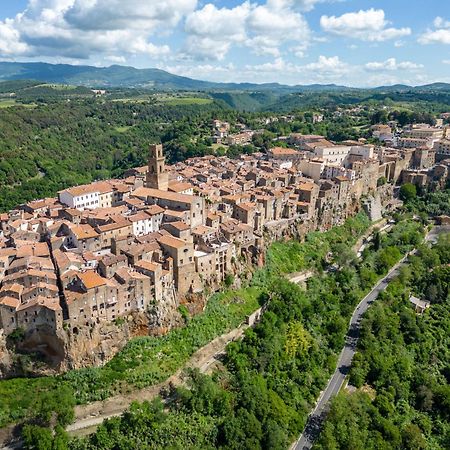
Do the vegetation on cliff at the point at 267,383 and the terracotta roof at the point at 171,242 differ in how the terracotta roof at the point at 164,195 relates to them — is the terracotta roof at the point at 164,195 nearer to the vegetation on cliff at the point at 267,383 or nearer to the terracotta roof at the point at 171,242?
the terracotta roof at the point at 171,242

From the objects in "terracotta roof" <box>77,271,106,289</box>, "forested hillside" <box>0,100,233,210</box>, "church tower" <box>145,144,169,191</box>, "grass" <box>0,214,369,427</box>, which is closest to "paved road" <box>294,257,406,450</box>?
"grass" <box>0,214,369,427</box>

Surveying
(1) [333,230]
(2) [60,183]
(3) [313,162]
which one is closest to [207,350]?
(1) [333,230]

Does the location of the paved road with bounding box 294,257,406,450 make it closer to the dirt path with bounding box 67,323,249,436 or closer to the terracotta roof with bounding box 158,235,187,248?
the dirt path with bounding box 67,323,249,436

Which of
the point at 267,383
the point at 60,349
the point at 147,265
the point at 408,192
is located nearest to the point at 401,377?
the point at 267,383

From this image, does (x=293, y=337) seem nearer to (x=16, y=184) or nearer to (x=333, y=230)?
(x=333, y=230)

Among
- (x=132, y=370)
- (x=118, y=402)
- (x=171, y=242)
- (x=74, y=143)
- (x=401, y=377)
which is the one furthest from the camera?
(x=74, y=143)

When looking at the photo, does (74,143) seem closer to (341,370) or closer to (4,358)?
(4,358)
